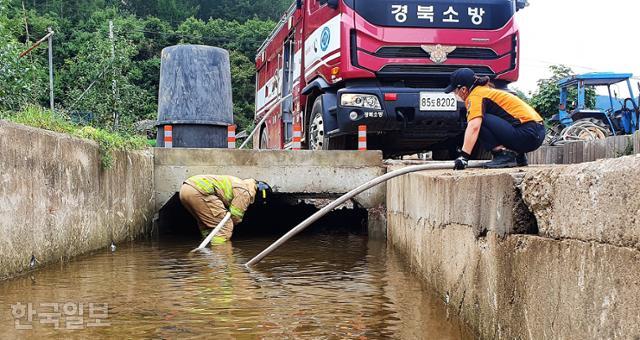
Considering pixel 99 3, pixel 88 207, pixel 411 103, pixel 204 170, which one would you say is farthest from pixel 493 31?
pixel 99 3

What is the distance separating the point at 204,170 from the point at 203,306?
468 centimetres

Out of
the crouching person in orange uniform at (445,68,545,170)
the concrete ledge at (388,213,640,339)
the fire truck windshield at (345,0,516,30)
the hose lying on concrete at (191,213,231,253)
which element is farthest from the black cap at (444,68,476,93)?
the hose lying on concrete at (191,213,231,253)

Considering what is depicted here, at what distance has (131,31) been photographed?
111ft

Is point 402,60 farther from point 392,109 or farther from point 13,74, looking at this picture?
point 13,74

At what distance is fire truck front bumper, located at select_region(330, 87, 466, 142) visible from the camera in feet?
27.2

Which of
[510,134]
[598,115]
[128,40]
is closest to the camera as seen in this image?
[510,134]

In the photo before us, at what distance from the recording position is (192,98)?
32.7ft

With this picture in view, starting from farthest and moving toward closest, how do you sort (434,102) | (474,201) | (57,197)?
(434,102), (57,197), (474,201)

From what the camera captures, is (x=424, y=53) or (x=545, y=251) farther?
(x=424, y=53)

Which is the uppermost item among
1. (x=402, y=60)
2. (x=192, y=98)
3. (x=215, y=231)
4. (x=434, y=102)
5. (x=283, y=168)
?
(x=402, y=60)

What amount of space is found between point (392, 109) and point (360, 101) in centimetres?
42

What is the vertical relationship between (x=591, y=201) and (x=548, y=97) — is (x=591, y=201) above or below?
below

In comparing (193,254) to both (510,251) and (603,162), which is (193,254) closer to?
(510,251)

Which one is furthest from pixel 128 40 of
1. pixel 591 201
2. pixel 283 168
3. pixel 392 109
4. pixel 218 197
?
pixel 591 201
